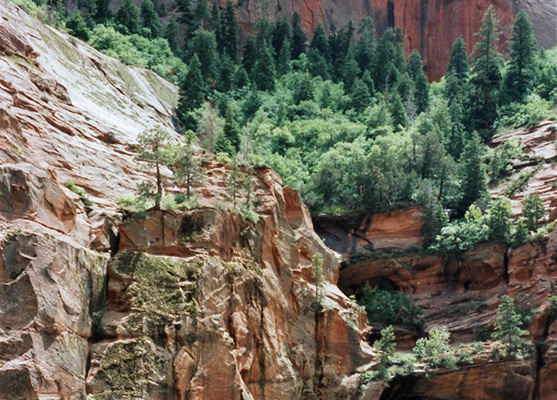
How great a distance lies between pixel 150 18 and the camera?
86.6 metres

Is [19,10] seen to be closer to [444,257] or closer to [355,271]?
[355,271]

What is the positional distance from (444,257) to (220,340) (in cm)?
2795

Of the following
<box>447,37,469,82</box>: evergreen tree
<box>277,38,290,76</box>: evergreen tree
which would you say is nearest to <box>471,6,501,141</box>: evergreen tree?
<box>447,37,469,82</box>: evergreen tree

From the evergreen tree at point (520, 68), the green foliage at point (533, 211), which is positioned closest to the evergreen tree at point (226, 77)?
the evergreen tree at point (520, 68)

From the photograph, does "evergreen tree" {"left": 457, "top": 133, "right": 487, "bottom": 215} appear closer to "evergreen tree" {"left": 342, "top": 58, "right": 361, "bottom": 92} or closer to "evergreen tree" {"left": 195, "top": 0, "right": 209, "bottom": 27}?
"evergreen tree" {"left": 342, "top": 58, "right": 361, "bottom": 92}

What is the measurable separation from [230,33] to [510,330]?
54660mm

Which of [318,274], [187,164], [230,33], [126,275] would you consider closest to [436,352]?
[318,274]

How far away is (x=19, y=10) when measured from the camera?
51.3 m

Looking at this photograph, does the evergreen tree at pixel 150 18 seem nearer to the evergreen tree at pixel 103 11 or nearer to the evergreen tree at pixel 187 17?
the evergreen tree at pixel 187 17

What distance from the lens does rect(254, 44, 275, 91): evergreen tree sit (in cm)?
8325

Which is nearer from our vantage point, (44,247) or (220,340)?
(44,247)

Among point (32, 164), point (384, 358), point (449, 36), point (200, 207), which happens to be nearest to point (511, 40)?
point (449, 36)

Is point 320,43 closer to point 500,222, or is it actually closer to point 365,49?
point 365,49

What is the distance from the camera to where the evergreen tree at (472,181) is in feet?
210
